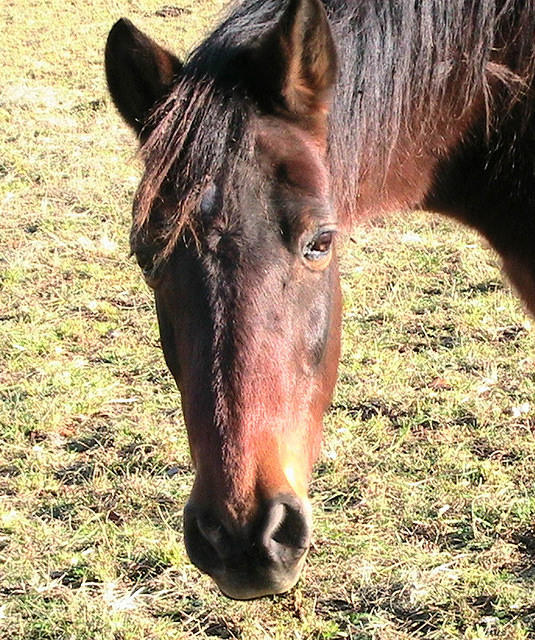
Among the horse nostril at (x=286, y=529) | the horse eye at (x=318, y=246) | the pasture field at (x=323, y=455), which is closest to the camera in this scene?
the horse nostril at (x=286, y=529)

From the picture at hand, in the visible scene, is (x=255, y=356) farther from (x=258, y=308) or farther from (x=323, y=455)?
(x=323, y=455)

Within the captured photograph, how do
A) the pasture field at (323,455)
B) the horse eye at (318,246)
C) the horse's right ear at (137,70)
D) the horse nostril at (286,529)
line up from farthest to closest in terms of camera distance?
the pasture field at (323,455), the horse's right ear at (137,70), the horse eye at (318,246), the horse nostril at (286,529)

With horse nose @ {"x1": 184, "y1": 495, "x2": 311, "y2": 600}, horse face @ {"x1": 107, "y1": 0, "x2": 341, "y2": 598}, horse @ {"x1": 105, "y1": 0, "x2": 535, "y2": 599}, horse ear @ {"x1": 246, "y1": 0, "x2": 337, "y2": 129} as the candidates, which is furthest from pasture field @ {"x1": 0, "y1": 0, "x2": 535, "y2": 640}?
horse nose @ {"x1": 184, "y1": 495, "x2": 311, "y2": 600}

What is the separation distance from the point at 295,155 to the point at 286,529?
0.97 m

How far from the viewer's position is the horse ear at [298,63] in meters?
2.29

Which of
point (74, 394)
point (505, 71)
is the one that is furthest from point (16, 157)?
point (505, 71)

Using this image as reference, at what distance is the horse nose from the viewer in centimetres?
199

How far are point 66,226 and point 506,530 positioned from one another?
4559mm

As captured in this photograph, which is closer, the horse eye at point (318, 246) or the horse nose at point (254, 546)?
the horse nose at point (254, 546)

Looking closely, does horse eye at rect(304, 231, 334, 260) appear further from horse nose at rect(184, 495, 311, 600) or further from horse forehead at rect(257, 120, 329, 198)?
horse nose at rect(184, 495, 311, 600)

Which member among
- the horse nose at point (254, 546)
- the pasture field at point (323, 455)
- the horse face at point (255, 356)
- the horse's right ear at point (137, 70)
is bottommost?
the pasture field at point (323, 455)

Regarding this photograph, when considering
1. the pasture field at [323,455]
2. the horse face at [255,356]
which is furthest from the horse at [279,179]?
the pasture field at [323,455]

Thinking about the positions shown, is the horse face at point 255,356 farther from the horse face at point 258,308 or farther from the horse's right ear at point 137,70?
the horse's right ear at point 137,70

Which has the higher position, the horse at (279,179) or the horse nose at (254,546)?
the horse at (279,179)
